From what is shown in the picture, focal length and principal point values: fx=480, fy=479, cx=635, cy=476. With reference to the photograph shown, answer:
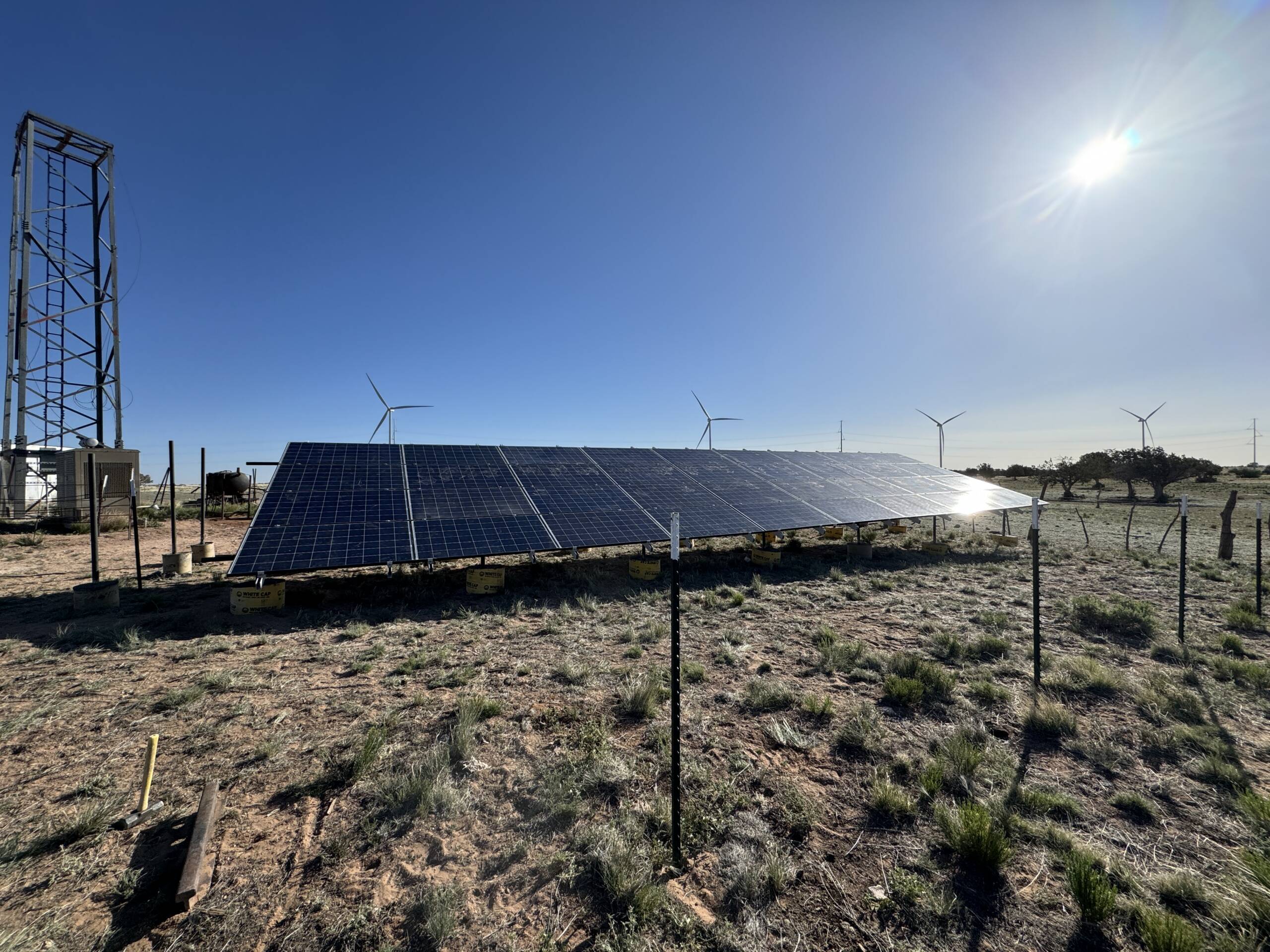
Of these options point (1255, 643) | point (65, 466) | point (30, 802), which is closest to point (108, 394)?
point (65, 466)

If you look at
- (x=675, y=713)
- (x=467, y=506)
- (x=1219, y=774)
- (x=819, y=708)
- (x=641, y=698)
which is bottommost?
(x=1219, y=774)

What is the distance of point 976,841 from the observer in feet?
16.5

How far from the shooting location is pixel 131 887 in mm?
4375

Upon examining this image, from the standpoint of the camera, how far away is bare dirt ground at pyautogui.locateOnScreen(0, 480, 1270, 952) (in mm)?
4285

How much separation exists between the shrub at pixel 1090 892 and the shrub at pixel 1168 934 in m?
0.23

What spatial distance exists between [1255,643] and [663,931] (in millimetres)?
16530

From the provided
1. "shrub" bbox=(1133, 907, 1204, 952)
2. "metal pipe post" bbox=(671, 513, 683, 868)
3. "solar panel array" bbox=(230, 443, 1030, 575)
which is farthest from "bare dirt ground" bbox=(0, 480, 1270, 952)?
"solar panel array" bbox=(230, 443, 1030, 575)

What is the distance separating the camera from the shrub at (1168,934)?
12.9ft

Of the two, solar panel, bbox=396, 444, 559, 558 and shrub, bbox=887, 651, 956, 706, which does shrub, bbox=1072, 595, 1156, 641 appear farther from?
solar panel, bbox=396, 444, 559, 558

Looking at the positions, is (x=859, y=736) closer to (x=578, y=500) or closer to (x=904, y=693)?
(x=904, y=693)

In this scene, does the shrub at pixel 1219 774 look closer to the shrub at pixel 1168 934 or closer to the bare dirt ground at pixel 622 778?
the bare dirt ground at pixel 622 778

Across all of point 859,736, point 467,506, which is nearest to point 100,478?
point 467,506

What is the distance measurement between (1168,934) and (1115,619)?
485 inches

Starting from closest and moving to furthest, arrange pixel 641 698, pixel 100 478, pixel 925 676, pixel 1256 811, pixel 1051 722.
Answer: pixel 1256 811 < pixel 1051 722 < pixel 641 698 < pixel 925 676 < pixel 100 478
